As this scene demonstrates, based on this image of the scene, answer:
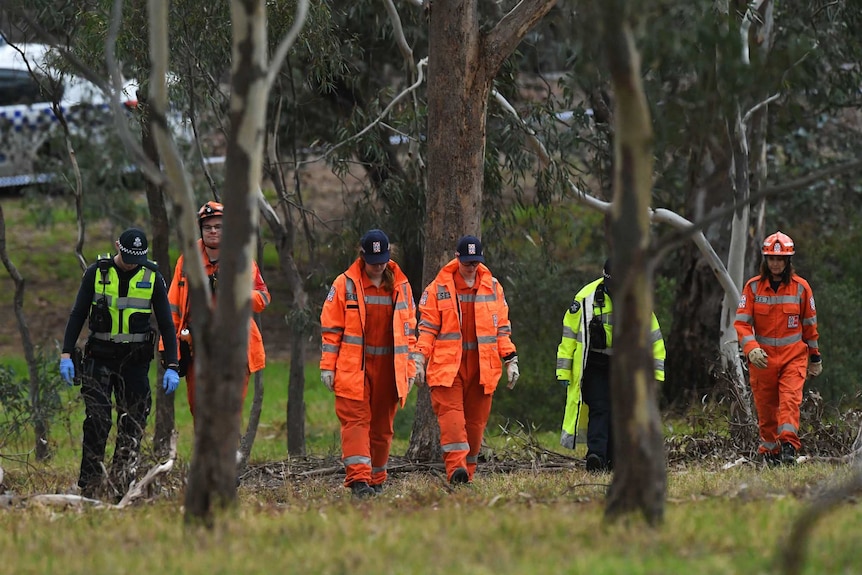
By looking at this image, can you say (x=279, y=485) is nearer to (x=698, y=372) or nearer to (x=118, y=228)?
(x=698, y=372)

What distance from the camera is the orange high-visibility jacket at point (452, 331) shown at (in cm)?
1000

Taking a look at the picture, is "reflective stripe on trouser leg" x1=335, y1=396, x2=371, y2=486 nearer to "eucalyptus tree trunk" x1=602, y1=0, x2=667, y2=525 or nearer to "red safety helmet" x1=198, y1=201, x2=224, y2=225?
"red safety helmet" x1=198, y1=201, x2=224, y2=225

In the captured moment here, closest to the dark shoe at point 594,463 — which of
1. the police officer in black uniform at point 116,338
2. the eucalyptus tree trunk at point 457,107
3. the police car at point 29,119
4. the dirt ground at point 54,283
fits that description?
the eucalyptus tree trunk at point 457,107

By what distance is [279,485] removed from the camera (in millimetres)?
10820

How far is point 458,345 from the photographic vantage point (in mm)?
10016

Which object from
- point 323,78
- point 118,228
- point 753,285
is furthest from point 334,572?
point 118,228

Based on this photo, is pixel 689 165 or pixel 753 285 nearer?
pixel 753 285

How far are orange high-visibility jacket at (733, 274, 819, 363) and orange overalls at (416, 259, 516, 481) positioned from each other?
7.52ft

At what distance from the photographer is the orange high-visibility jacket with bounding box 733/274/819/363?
11.0m

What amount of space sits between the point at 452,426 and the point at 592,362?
58.8 inches

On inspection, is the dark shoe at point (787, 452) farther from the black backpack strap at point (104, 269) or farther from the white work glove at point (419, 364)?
the black backpack strap at point (104, 269)

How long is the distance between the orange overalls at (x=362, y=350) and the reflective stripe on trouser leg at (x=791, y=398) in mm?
3341

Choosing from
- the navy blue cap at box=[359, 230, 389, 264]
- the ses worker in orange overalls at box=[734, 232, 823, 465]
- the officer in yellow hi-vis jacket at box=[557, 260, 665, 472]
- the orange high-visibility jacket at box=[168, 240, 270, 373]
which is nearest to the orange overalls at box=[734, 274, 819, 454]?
the ses worker in orange overalls at box=[734, 232, 823, 465]

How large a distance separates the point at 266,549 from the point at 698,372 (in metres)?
13.3
